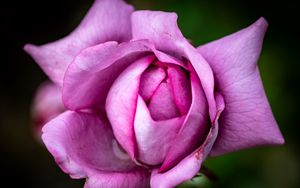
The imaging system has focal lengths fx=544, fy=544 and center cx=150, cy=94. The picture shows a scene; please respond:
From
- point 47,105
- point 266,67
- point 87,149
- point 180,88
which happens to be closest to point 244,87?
point 180,88

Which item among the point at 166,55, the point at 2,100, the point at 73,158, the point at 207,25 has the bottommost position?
the point at 2,100

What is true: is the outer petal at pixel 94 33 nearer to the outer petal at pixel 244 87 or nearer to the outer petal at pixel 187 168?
the outer petal at pixel 244 87

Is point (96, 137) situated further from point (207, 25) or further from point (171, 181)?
point (207, 25)

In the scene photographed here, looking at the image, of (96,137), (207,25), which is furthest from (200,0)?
(96,137)

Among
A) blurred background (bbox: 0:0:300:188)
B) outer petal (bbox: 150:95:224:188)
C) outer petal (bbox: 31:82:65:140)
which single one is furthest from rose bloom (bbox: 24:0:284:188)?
outer petal (bbox: 31:82:65:140)

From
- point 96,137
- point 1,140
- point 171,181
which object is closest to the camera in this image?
point 171,181

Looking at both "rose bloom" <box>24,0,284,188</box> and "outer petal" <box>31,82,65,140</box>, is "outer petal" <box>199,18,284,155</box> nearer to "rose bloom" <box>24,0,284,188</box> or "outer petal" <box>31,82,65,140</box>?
"rose bloom" <box>24,0,284,188</box>
